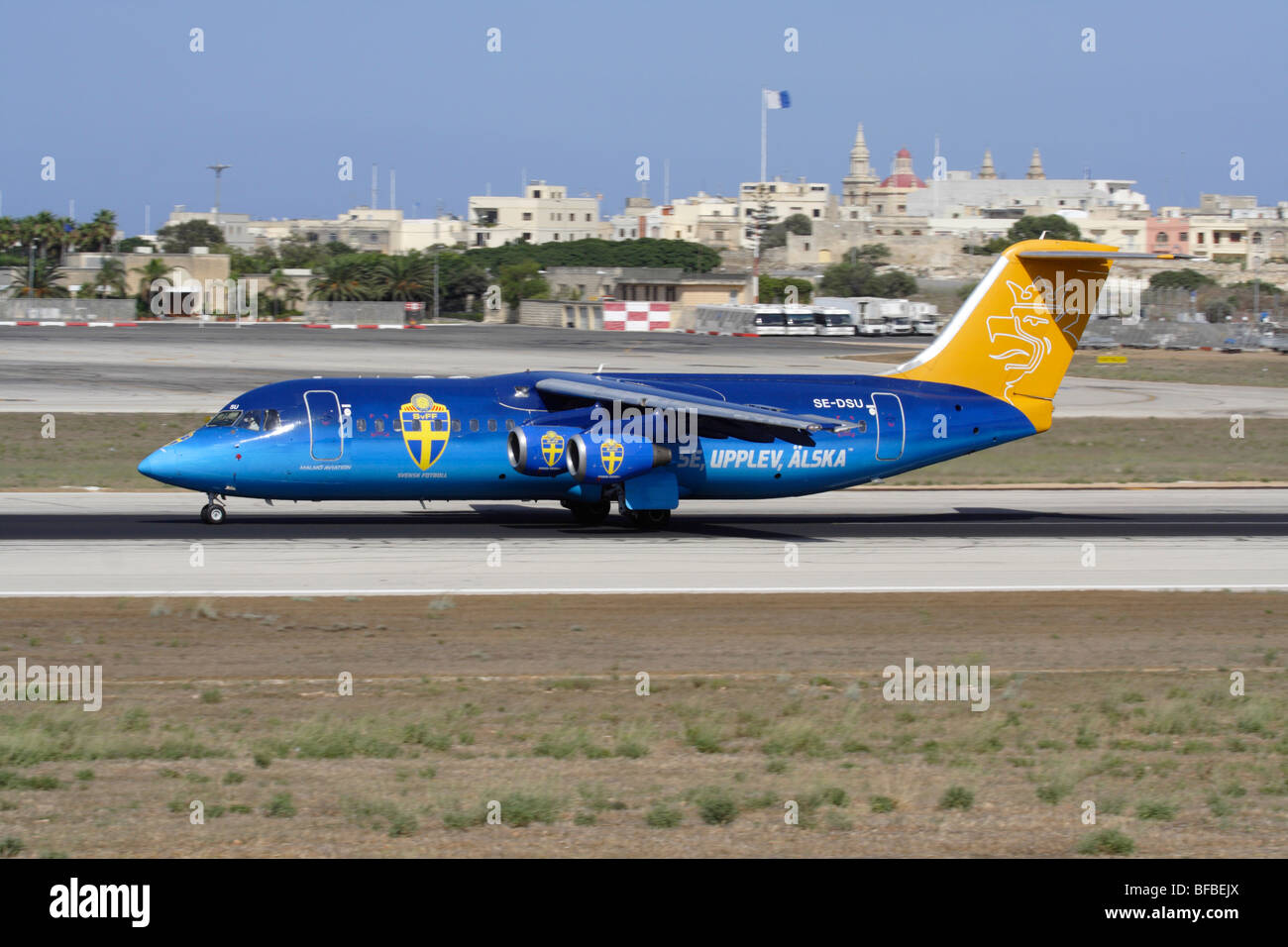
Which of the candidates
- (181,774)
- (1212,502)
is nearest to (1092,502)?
(1212,502)

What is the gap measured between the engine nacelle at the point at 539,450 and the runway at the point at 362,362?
2727cm

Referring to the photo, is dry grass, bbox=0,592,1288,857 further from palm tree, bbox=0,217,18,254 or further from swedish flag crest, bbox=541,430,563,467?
palm tree, bbox=0,217,18,254

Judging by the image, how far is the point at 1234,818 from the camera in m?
11.6

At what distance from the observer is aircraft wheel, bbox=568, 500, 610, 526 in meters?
30.1

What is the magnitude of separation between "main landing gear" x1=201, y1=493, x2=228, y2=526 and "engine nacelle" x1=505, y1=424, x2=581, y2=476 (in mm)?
5976

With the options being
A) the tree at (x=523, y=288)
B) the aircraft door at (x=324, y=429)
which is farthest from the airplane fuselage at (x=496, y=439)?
the tree at (x=523, y=288)

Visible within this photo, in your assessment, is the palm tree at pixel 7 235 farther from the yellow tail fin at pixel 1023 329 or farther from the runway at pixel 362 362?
the yellow tail fin at pixel 1023 329

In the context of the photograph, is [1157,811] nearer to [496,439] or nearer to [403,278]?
[496,439]

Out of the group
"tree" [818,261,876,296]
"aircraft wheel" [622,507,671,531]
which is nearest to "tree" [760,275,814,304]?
"tree" [818,261,876,296]

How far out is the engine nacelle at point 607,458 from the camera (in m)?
27.6

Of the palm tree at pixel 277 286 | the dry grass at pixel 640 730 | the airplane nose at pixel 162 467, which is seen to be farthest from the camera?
the palm tree at pixel 277 286

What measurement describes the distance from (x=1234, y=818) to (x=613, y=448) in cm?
1732

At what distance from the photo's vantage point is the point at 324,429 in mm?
27609
